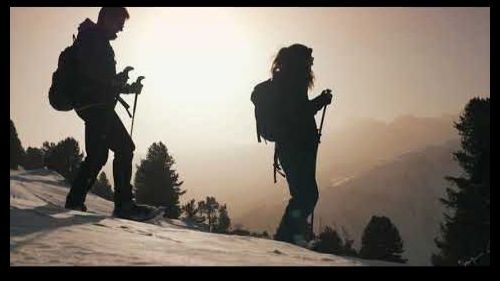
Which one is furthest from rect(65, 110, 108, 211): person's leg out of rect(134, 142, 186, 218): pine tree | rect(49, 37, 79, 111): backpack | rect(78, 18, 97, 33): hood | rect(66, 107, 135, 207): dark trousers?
rect(134, 142, 186, 218): pine tree

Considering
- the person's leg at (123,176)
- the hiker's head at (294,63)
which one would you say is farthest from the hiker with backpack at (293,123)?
the person's leg at (123,176)

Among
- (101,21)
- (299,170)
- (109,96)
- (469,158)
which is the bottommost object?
(299,170)

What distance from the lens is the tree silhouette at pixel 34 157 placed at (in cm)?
5506

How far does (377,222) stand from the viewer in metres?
52.6

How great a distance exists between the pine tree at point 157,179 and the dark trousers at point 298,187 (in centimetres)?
4062

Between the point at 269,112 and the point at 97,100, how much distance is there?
2.27 m

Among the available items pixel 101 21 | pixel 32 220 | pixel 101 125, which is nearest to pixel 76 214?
pixel 32 220

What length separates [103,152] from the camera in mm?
6781

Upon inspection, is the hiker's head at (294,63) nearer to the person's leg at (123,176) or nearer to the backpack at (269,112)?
the backpack at (269,112)

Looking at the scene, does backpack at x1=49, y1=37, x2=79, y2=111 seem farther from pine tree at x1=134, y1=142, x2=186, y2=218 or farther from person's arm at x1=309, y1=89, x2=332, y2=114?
pine tree at x1=134, y1=142, x2=186, y2=218
